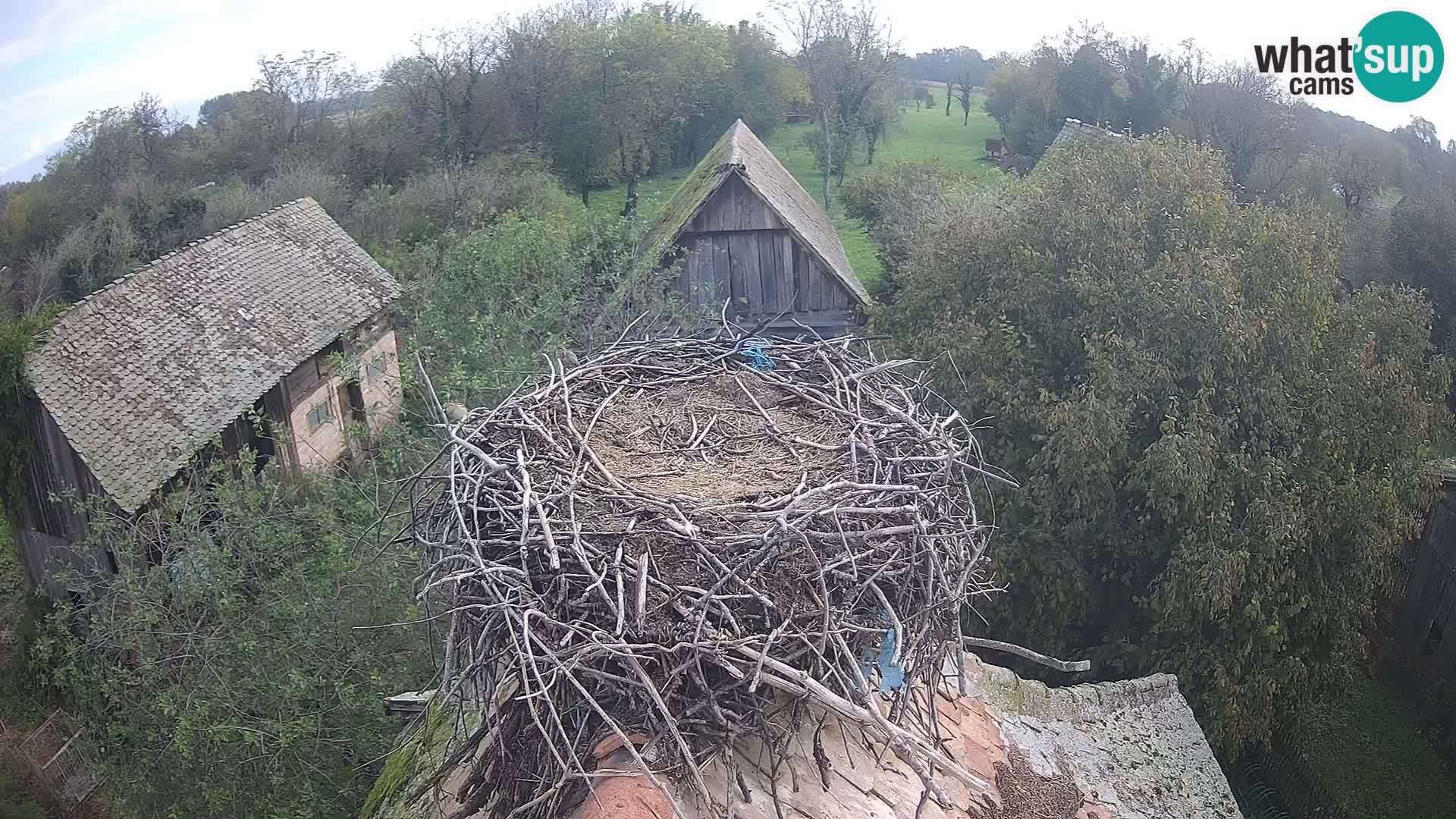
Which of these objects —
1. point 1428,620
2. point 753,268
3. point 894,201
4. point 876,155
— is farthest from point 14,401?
point 876,155

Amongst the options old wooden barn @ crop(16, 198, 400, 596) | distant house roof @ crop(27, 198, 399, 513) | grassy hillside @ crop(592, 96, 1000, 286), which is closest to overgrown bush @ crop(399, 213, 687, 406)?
old wooden barn @ crop(16, 198, 400, 596)

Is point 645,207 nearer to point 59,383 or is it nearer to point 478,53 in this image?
point 478,53

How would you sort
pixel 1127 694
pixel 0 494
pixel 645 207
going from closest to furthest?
pixel 1127 694, pixel 0 494, pixel 645 207

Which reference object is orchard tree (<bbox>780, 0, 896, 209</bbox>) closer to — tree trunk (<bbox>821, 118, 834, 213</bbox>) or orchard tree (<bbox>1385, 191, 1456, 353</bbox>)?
tree trunk (<bbox>821, 118, 834, 213</bbox>)

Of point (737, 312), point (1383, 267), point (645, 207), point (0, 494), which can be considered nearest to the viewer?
point (0, 494)

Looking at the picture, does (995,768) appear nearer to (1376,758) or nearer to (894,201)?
(1376,758)

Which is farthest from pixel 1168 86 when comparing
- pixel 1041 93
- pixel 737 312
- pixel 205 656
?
pixel 205 656
